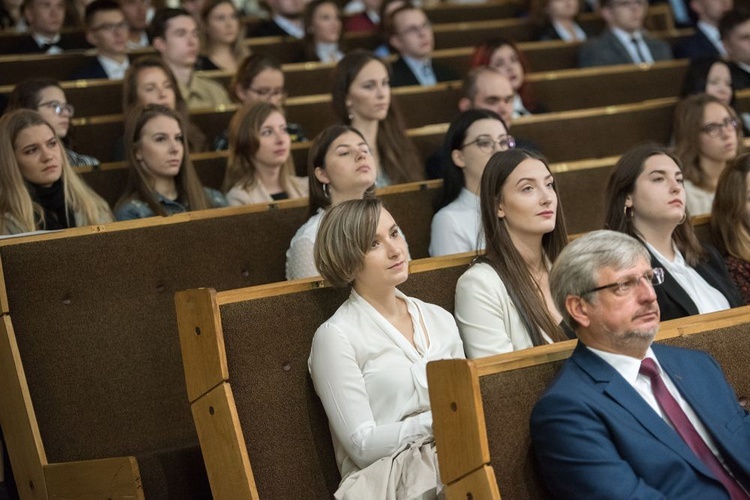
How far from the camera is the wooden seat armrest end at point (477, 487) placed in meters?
1.19

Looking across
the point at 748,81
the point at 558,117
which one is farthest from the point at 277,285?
the point at 748,81

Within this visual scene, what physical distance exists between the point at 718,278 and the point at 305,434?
81 centimetres

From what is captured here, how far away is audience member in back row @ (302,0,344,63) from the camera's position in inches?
133

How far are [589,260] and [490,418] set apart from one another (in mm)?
220

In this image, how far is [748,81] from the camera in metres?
3.21

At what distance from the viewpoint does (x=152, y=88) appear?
8.47ft

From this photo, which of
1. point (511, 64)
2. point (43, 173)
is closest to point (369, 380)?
point (43, 173)

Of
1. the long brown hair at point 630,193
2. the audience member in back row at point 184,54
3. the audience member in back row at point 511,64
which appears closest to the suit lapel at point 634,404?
the long brown hair at point 630,193

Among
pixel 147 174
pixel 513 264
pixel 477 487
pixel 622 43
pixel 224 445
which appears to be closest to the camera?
pixel 477 487

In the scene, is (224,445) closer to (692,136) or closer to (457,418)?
(457,418)

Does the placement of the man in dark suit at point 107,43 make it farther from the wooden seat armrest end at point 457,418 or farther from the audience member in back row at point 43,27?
the wooden seat armrest end at point 457,418

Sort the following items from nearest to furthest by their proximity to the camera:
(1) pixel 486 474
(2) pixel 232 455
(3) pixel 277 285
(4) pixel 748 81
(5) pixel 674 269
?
(1) pixel 486 474 < (2) pixel 232 455 < (3) pixel 277 285 < (5) pixel 674 269 < (4) pixel 748 81

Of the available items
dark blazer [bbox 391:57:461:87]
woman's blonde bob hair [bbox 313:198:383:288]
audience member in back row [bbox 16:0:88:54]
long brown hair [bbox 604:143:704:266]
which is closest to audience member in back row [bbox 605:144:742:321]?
long brown hair [bbox 604:143:704:266]

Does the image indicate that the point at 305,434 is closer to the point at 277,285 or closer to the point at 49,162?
the point at 277,285
